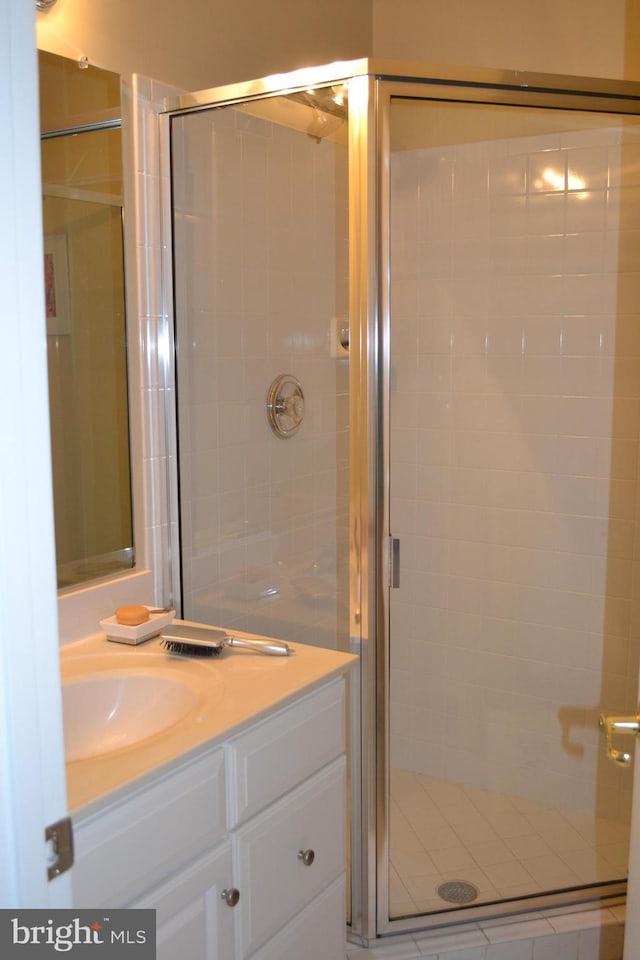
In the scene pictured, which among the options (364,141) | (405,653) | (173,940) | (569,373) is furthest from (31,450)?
(569,373)

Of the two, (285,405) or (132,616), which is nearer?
(132,616)

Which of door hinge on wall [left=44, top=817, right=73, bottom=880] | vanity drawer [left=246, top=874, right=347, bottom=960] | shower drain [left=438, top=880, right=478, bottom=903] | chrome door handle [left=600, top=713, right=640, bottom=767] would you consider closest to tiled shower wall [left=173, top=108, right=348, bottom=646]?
vanity drawer [left=246, top=874, right=347, bottom=960]

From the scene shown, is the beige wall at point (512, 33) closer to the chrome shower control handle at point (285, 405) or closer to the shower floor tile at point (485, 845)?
the chrome shower control handle at point (285, 405)

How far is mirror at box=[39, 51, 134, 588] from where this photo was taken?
1.68 m

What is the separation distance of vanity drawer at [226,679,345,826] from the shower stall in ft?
0.90

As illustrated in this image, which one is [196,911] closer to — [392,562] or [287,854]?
[287,854]

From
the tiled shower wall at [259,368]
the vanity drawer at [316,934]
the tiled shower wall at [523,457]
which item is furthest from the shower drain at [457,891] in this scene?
the tiled shower wall at [259,368]

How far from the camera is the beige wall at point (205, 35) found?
5.58 ft

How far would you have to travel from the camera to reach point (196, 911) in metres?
1.32

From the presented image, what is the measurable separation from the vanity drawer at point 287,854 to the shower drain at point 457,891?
1.86 feet

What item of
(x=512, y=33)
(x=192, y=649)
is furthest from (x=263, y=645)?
(x=512, y=33)

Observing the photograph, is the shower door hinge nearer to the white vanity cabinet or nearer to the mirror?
the white vanity cabinet

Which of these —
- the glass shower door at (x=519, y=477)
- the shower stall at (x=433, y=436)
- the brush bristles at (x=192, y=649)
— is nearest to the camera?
the brush bristles at (x=192, y=649)
